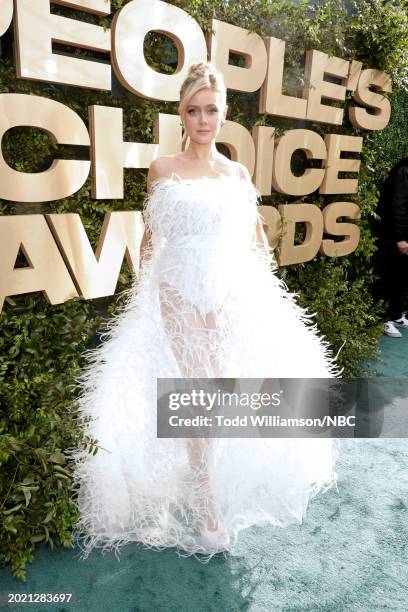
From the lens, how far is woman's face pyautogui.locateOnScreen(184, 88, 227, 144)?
193 centimetres

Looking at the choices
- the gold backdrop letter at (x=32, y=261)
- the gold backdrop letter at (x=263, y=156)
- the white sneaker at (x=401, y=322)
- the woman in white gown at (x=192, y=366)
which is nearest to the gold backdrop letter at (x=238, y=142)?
the gold backdrop letter at (x=263, y=156)

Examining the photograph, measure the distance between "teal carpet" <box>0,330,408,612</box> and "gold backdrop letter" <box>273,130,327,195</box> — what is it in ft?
7.79

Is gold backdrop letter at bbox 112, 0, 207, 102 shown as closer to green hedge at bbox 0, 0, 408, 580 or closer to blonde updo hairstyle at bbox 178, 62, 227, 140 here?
green hedge at bbox 0, 0, 408, 580

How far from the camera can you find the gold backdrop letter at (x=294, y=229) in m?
3.85

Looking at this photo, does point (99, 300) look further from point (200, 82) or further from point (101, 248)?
point (200, 82)

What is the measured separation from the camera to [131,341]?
2.23 meters

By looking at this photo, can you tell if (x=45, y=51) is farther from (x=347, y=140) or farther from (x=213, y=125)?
(x=347, y=140)

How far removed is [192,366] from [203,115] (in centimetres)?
103

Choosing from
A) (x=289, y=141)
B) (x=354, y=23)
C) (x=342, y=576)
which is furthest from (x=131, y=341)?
(x=354, y=23)

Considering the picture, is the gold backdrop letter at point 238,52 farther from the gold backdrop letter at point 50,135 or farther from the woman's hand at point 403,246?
the woman's hand at point 403,246

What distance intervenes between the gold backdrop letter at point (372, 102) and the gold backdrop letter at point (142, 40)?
176 centimetres

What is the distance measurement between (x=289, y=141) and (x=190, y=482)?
2.65m

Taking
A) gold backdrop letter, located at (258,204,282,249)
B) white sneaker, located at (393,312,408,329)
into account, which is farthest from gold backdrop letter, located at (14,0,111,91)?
white sneaker, located at (393,312,408,329)

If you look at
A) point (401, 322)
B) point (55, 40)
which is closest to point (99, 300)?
point (55, 40)
